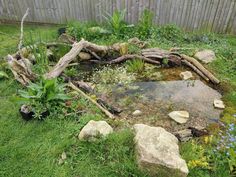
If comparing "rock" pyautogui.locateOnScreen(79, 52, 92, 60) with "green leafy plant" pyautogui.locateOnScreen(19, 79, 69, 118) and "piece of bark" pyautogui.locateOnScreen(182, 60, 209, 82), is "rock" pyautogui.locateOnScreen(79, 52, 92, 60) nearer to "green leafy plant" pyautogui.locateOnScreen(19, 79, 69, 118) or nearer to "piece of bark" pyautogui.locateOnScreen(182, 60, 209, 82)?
"green leafy plant" pyautogui.locateOnScreen(19, 79, 69, 118)

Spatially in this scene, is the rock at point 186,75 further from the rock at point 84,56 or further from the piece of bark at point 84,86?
the rock at point 84,56

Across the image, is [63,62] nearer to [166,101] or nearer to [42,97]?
[42,97]

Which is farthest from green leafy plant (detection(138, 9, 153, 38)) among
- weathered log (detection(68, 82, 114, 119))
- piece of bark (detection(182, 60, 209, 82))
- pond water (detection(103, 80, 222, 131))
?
weathered log (detection(68, 82, 114, 119))

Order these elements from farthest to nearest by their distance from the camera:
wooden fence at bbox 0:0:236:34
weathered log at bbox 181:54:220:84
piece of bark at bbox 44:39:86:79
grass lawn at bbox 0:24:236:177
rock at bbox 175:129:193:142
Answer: wooden fence at bbox 0:0:236:34, weathered log at bbox 181:54:220:84, piece of bark at bbox 44:39:86:79, rock at bbox 175:129:193:142, grass lawn at bbox 0:24:236:177

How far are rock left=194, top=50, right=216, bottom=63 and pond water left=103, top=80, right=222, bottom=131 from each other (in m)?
0.74

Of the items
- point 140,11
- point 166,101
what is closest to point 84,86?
point 166,101

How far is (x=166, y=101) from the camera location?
4004mm

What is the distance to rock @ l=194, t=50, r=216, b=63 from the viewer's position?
5060 mm

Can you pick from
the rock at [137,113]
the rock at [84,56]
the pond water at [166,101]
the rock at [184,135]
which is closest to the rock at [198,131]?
the rock at [184,135]

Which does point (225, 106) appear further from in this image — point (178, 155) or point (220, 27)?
point (220, 27)

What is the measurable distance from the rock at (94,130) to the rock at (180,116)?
976 mm

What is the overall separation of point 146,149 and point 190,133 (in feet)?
2.81

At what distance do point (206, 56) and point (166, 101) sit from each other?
176 cm

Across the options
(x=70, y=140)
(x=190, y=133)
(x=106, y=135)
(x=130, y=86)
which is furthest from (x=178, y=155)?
(x=130, y=86)
